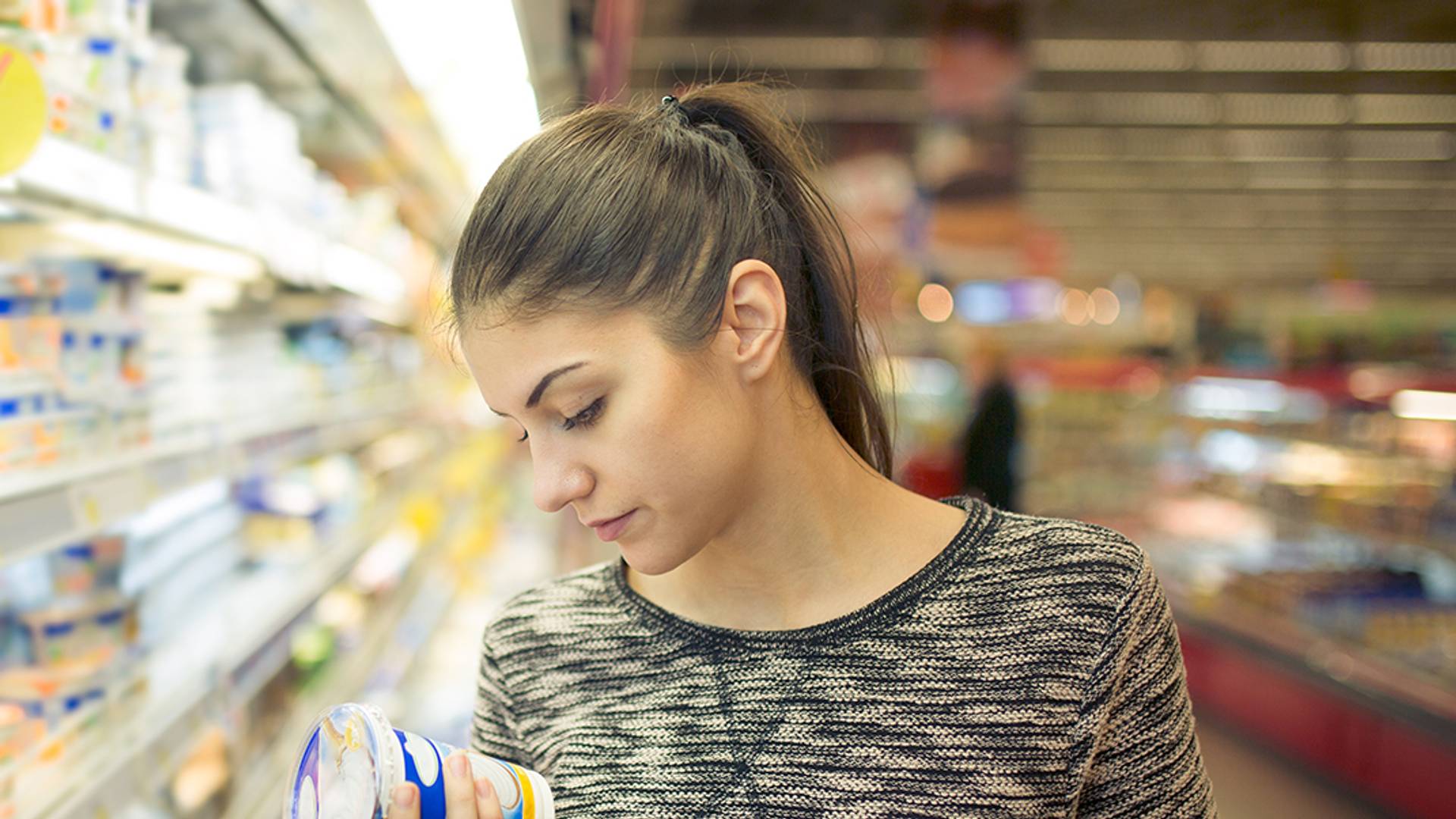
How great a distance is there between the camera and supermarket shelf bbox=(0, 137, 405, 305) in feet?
4.51

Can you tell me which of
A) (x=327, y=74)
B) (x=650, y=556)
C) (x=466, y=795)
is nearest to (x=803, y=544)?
(x=650, y=556)

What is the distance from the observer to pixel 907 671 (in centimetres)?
114

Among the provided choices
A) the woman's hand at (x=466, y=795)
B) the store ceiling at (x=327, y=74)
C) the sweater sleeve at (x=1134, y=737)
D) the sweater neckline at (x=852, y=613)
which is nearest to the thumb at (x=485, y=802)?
the woman's hand at (x=466, y=795)

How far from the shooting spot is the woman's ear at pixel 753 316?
112 centimetres

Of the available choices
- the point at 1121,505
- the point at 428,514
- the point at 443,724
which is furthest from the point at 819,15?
the point at 443,724

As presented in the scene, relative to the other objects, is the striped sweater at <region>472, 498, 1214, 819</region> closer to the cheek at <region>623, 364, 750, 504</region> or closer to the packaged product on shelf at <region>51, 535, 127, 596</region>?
the cheek at <region>623, 364, 750, 504</region>

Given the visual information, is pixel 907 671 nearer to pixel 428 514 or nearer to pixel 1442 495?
pixel 428 514

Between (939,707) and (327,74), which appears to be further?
(327,74)

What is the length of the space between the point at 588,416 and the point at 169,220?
1094 millimetres

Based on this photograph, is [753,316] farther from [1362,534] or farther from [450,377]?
[1362,534]

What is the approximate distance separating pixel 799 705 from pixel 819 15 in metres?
8.14

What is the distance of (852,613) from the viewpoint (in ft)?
3.89

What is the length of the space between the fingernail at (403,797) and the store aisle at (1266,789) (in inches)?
162

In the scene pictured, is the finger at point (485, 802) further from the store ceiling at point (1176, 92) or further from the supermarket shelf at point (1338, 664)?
the supermarket shelf at point (1338, 664)
